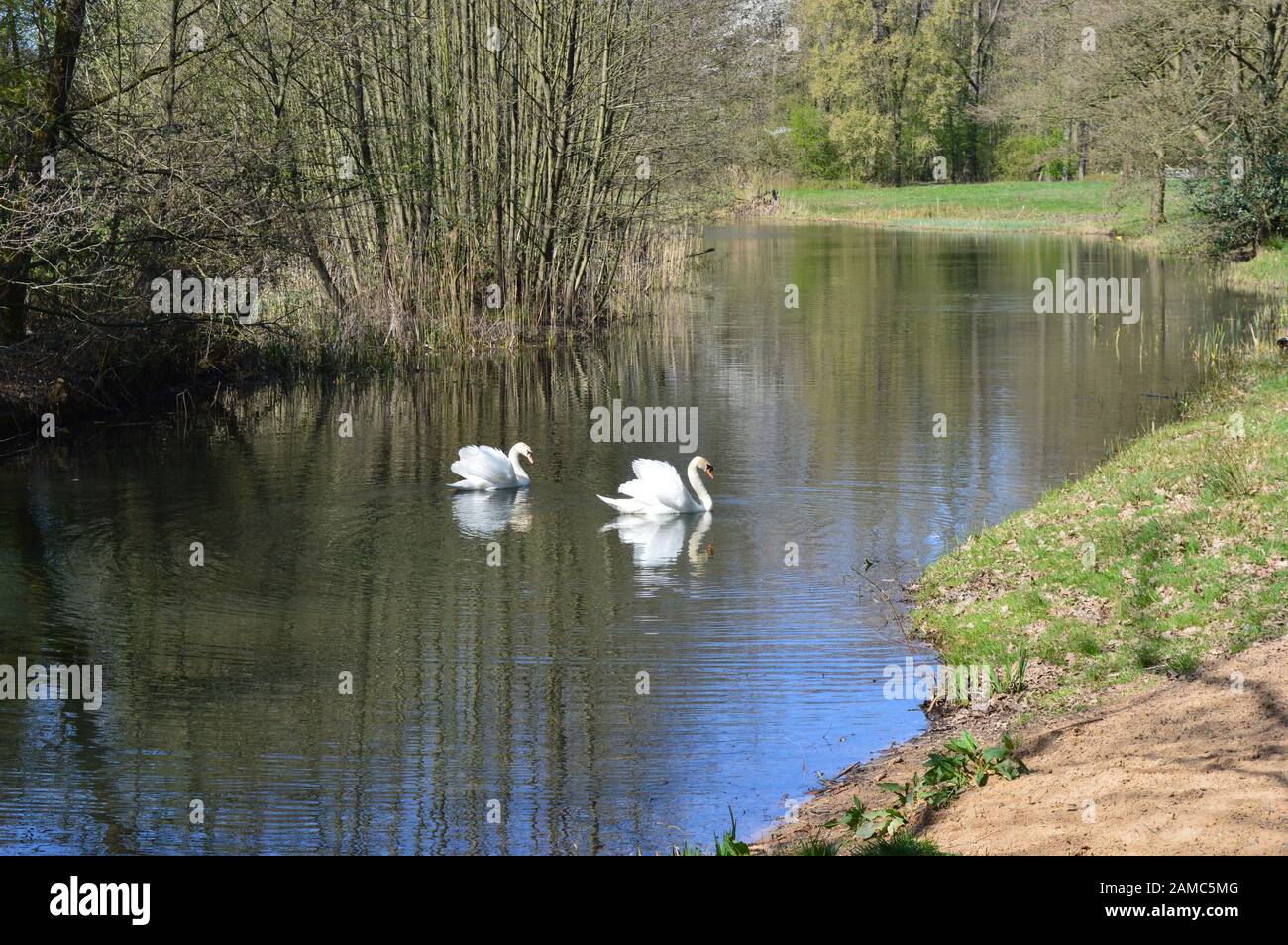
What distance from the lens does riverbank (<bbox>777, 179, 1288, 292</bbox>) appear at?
46906 mm

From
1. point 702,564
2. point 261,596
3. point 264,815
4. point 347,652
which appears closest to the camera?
point 264,815

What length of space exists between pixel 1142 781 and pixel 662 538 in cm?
788

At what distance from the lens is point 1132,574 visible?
1028 cm

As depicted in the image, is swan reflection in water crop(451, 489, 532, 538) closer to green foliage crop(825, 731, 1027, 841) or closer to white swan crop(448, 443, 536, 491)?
white swan crop(448, 443, 536, 491)

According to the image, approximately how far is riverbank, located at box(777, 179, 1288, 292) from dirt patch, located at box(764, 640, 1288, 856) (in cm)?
3200

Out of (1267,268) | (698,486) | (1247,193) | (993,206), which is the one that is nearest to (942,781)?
(698,486)

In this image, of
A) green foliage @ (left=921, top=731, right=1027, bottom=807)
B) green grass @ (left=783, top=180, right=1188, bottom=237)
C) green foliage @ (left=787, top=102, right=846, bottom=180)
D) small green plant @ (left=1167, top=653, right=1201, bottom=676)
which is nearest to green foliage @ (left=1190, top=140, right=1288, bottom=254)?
green grass @ (left=783, top=180, right=1188, bottom=237)

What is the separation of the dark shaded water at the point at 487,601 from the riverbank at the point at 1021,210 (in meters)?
22.8

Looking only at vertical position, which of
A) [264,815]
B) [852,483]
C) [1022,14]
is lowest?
[264,815]

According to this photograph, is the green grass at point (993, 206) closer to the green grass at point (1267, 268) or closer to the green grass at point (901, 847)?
the green grass at point (1267, 268)

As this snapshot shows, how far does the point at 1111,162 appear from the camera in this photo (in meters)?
44.2

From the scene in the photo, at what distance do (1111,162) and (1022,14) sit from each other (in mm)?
42896

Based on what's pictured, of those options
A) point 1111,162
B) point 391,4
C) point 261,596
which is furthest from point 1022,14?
point 261,596
